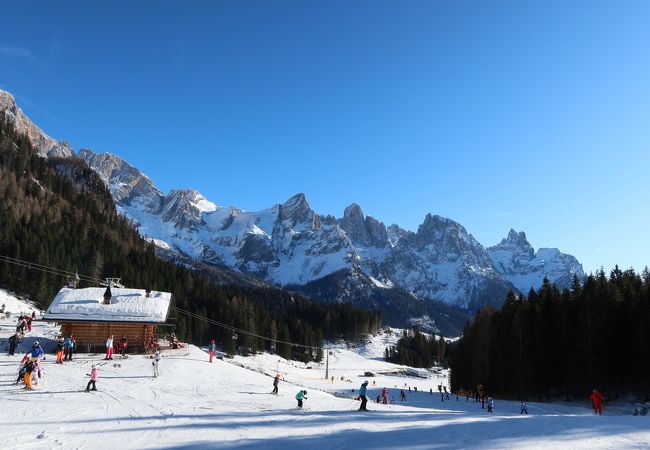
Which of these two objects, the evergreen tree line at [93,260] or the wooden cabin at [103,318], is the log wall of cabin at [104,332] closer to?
the wooden cabin at [103,318]

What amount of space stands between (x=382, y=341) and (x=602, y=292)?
384 ft

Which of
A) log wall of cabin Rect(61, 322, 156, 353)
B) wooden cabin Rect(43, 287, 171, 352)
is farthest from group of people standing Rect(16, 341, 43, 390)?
log wall of cabin Rect(61, 322, 156, 353)

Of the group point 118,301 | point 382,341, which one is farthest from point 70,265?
point 382,341

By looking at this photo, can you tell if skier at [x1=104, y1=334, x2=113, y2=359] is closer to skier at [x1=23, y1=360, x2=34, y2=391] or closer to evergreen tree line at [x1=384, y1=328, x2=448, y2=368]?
skier at [x1=23, y1=360, x2=34, y2=391]

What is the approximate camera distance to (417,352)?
146 m

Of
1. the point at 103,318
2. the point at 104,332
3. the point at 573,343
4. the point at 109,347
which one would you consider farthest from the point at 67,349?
the point at 573,343

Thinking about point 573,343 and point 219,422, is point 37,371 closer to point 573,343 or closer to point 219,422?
point 219,422

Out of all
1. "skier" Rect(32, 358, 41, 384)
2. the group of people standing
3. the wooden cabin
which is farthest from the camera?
the wooden cabin

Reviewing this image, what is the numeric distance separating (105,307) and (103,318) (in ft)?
4.17

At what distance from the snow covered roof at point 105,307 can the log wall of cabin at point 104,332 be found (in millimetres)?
904

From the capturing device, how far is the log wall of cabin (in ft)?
141

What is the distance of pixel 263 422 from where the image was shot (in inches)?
831

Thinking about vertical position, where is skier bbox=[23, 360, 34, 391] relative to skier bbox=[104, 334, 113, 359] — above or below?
below

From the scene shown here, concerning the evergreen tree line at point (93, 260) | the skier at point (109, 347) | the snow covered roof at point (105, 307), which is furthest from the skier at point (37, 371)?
the evergreen tree line at point (93, 260)
